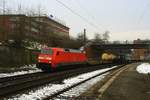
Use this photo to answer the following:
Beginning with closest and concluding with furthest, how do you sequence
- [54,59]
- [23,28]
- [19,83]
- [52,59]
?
1. [19,83]
2. [52,59]
3. [54,59]
4. [23,28]

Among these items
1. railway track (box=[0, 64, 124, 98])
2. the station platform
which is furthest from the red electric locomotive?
the station platform

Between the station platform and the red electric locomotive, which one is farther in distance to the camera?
the red electric locomotive

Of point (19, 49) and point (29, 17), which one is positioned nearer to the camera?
point (19, 49)

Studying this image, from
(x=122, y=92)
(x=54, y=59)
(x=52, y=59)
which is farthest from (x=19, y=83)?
(x=54, y=59)

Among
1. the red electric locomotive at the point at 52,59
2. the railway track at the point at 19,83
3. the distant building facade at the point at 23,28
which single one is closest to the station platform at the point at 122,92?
the railway track at the point at 19,83

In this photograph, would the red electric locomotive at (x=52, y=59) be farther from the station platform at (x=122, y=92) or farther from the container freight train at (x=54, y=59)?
A: the station platform at (x=122, y=92)

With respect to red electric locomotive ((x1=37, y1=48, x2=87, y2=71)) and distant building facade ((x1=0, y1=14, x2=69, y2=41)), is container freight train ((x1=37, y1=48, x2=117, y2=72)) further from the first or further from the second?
distant building facade ((x1=0, y1=14, x2=69, y2=41))

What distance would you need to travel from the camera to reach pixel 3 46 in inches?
1789

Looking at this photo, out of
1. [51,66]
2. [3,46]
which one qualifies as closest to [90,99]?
[51,66]

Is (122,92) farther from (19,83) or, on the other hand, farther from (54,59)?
(54,59)

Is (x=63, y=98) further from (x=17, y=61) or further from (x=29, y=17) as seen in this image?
(x=29, y=17)

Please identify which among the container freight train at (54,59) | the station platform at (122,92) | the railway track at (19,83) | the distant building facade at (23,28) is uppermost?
the distant building facade at (23,28)

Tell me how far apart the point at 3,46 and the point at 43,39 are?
31603 millimetres

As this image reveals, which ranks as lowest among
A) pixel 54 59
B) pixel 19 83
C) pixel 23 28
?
pixel 19 83
